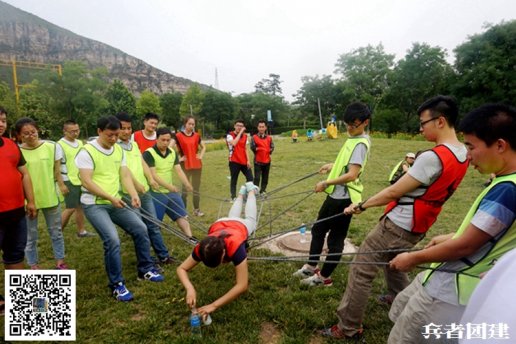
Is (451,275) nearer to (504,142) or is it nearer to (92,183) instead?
(504,142)

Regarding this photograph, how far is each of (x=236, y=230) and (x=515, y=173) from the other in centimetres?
237

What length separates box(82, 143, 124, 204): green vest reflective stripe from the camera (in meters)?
3.57

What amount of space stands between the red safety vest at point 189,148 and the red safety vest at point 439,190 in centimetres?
491

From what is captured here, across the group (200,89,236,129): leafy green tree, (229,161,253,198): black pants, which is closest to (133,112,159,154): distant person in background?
(229,161,253,198): black pants

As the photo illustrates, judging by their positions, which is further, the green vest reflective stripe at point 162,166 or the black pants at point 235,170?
the black pants at point 235,170

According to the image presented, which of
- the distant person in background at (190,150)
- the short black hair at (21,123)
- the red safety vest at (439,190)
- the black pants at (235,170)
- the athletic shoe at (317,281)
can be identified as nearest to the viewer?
the red safety vest at (439,190)

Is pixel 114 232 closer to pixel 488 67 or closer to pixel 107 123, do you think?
pixel 107 123

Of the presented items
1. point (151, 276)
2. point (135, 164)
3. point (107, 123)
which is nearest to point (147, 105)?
point (135, 164)

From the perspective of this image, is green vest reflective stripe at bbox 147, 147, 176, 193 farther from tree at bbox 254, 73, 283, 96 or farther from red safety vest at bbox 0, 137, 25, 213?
tree at bbox 254, 73, 283, 96

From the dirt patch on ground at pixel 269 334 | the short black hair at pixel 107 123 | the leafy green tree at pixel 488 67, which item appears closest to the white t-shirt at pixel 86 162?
the short black hair at pixel 107 123

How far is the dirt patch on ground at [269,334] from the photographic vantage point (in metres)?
2.90

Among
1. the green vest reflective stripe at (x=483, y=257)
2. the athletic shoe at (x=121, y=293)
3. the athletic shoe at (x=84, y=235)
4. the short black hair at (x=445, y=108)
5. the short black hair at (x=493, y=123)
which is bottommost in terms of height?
the athletic shoe at (x=121, y=293)

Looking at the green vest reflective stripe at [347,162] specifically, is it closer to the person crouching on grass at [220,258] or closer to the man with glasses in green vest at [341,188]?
the man with glasses in green vest at [341,188]

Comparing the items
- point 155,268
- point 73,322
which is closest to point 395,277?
point 155,268
